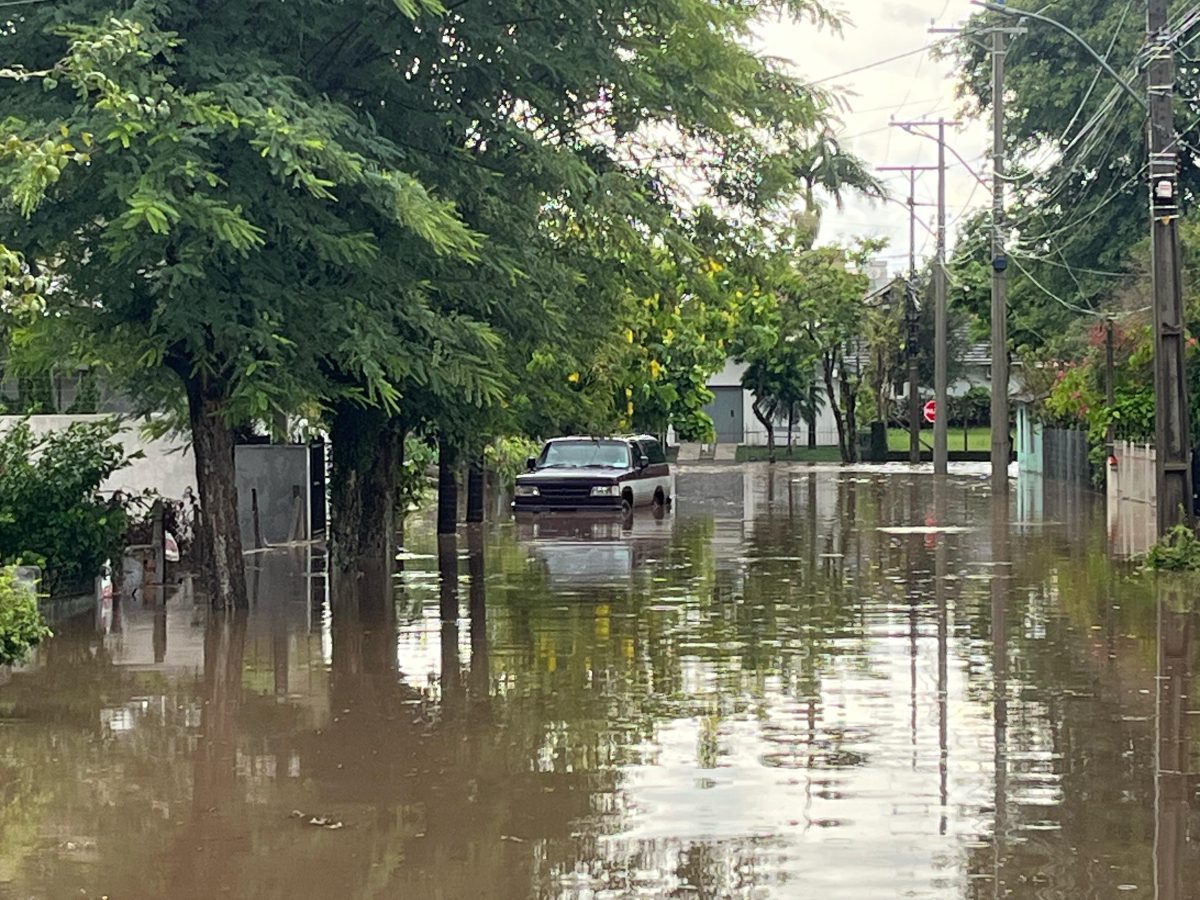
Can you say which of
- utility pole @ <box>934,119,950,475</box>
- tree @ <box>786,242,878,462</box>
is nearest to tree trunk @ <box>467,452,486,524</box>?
utility pole @ <box>934,119,950,475</box>

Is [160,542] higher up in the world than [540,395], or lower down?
lower down

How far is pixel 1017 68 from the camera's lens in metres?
47.3

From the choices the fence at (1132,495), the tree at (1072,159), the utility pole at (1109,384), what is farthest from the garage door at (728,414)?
the fence at (1132,495)

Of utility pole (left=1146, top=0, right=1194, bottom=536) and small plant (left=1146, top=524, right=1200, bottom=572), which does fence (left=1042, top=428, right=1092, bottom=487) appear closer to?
utility pole (left=1146, top=0, right=1194, bottom=536)

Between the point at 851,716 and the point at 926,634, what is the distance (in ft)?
14.2

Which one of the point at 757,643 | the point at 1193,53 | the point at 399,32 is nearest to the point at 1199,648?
the point at 757,643

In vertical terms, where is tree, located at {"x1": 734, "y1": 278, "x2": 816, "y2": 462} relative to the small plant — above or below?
above

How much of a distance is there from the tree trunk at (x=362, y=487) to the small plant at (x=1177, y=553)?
9073mm

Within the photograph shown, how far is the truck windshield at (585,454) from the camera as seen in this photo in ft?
120

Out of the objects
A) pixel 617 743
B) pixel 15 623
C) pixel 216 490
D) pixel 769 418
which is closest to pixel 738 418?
pixel 769 418

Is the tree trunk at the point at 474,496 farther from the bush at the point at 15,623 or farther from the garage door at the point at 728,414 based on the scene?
the garage door at the point at 728,414

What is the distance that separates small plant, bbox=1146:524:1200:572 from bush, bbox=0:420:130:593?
11.4 metres

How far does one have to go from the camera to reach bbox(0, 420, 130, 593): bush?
1775cm

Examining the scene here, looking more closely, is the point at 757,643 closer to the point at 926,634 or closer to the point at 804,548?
the point at 926,634
